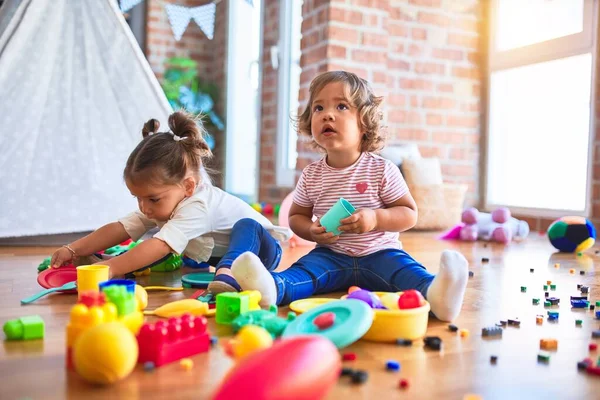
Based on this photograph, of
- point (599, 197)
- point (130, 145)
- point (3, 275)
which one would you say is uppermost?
point (130, 145)

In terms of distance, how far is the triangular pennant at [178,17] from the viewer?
3902 mm

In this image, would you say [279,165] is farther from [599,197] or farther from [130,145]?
[599,197]

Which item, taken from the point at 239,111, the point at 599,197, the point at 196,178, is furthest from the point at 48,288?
the point at 239,111

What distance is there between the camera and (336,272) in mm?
1330

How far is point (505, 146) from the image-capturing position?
331 cm

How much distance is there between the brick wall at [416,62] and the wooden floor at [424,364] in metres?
1.84

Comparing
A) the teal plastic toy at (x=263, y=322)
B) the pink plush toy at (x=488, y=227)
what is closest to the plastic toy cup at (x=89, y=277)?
the teal plastic toy at (x=263, y=322)

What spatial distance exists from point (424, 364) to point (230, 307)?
0.36 metres

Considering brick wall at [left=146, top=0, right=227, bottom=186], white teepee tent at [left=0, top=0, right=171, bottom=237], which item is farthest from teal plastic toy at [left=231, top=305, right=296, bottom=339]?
brick wall at [left=146, top=0, right=227, bottom=186]

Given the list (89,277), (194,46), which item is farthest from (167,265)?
(194,46)

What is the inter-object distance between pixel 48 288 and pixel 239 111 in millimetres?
3223

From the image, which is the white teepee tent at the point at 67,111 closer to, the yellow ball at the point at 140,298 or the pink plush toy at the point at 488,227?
the yellow ball at the point at 140,298

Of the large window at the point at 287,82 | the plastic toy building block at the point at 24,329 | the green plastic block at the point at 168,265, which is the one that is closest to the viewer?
the plastic toy building block at the point at 24,329

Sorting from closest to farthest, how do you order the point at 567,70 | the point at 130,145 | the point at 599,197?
the point at 130,145
the point at 599,197
the point at 567,70
